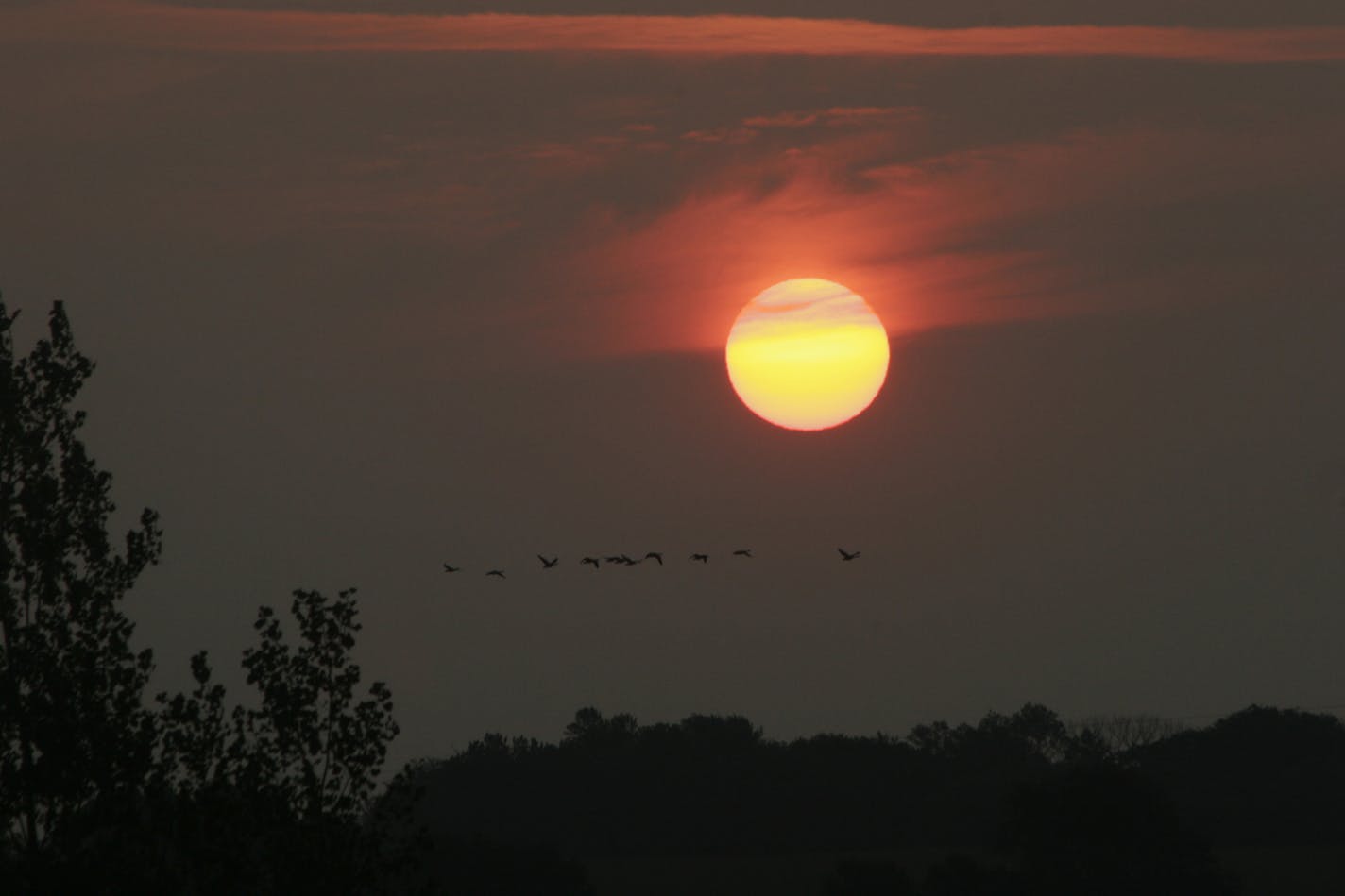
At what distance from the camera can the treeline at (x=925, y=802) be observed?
331ft

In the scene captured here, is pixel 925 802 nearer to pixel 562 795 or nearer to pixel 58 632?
pixel 562 795

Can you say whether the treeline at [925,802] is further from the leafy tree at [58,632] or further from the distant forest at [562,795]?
the leafy tree at [58,632]

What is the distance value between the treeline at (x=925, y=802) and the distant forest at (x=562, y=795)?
22cm

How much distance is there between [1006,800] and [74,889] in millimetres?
76560

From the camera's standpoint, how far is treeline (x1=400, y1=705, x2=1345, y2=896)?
3971 inches

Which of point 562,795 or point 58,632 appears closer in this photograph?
point 58,632

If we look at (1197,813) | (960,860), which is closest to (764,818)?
(1197,813)

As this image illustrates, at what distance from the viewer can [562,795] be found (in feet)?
471

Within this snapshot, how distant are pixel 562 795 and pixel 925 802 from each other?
25.5m

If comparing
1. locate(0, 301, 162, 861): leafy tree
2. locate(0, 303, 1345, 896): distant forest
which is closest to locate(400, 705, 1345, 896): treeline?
locate(0, 303, 1345, 896): distant forest

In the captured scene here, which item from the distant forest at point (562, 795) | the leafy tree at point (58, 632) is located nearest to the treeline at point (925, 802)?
the distant forest at point (562, 795)

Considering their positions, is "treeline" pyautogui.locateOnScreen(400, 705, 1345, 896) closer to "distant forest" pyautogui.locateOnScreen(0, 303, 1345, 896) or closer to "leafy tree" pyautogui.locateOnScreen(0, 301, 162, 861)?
"distant forest" pyautogui.locateOnScreen(0, 303, 1345, 896)

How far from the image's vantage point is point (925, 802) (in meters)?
138

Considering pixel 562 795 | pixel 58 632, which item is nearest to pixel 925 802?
pixel 562 795
